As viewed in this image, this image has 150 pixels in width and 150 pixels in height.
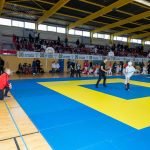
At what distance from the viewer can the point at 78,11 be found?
20203 mm

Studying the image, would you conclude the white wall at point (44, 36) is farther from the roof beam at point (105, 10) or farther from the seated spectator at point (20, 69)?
the seated spectator at point (20, 69)

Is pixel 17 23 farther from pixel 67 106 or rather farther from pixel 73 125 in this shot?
pixel 73 125

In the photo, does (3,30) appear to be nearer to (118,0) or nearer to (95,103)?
(118,0)

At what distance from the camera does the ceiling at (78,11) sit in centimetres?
1753

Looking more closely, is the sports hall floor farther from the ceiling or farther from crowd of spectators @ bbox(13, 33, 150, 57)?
crowd of spectators @ bbox(13, 33, 150, 57)

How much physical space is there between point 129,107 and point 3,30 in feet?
61.0

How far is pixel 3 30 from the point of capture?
2092cm

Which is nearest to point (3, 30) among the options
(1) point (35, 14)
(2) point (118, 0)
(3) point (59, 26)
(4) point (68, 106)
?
(1) point (35, 14)

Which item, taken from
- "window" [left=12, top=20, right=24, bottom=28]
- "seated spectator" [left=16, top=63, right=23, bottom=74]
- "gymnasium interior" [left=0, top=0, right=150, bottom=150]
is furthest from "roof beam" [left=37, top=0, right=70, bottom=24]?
"seated spectator" [left=16, top=63, right=23, bottom=74]

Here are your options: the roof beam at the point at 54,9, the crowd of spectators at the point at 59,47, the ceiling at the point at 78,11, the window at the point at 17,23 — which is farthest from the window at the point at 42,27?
the window at the point at 17,23

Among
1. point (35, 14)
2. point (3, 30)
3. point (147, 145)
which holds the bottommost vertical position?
point (147, 145)

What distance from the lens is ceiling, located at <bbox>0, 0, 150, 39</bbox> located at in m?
17.5

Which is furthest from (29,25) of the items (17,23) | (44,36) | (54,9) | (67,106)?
(67,106)

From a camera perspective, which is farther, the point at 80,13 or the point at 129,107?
the point at 80,13
